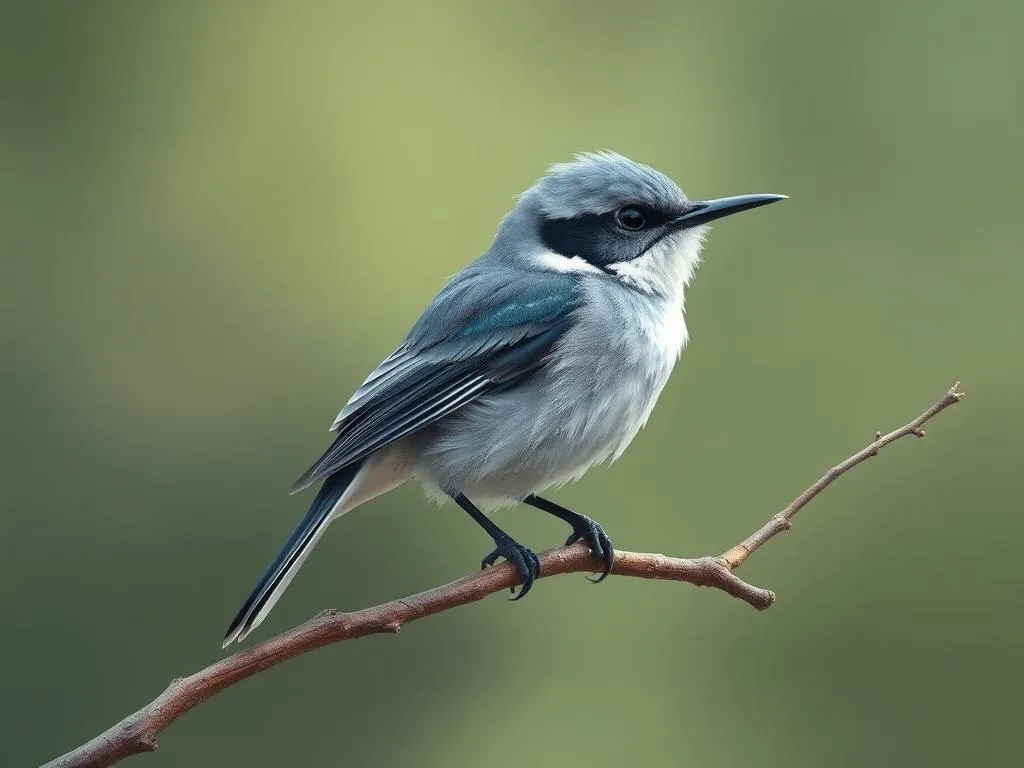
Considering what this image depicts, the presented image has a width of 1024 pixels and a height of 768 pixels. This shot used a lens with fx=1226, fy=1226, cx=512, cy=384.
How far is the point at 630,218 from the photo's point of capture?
3.27 meters

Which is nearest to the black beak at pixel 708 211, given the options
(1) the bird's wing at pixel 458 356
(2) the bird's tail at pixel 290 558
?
(1) the bird's wing at pixel 458 356

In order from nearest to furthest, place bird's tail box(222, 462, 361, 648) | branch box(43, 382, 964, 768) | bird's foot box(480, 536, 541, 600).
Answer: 1. branch box(43, 382, 964, 768)
2. bird's tail box(222, 462, 361, 648)
3. bird's foot box(480, 536, 541, 600)

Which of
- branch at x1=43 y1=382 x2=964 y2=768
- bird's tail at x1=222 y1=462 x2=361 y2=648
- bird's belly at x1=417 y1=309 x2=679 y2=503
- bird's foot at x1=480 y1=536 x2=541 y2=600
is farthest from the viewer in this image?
bird's belly at x1=417 y1=309 x2=679 y2=503

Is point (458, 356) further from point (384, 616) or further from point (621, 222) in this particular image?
point (384, 616)

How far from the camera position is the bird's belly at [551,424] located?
3.07 m

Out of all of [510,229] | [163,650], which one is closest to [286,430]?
[163,650]

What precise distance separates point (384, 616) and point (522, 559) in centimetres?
71

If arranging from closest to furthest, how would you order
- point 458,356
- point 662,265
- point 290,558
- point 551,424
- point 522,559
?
point 290,558 → point 522,559 → point 551,424 → point 458,356 → point 662,265

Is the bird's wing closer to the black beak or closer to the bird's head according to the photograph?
the bird's head

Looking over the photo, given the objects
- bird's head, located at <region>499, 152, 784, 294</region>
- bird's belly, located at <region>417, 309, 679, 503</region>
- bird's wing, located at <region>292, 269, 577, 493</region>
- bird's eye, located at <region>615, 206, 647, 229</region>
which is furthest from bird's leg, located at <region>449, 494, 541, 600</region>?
bird's eye, located at <region>615, 206, 647, 229</region>

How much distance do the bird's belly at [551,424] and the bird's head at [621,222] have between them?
26 centimetres

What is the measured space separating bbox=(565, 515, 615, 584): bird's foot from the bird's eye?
79cm

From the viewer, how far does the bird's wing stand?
308cm

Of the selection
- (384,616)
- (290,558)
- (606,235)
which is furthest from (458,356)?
(384,616)
